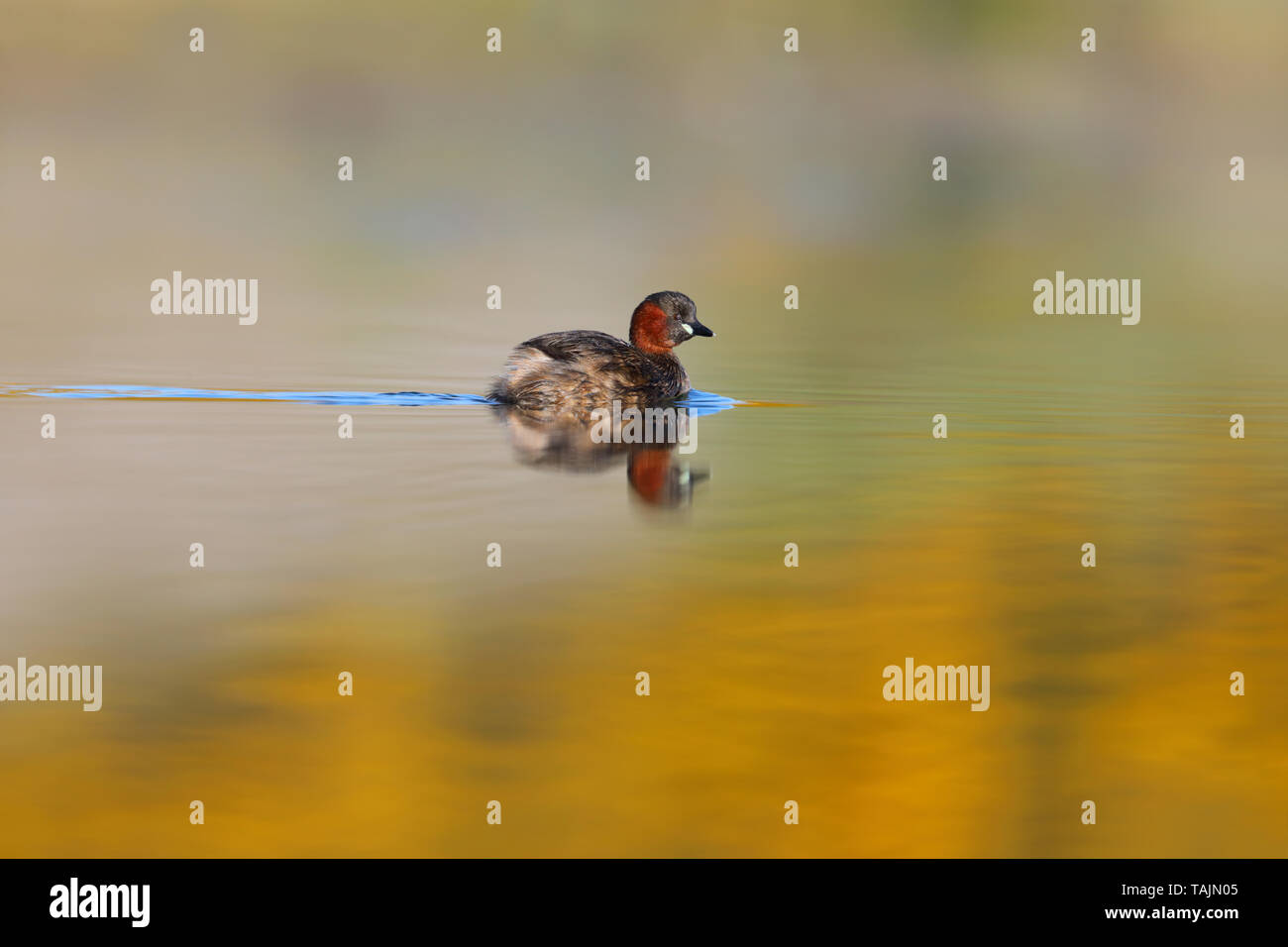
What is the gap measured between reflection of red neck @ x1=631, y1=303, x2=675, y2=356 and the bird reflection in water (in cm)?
80

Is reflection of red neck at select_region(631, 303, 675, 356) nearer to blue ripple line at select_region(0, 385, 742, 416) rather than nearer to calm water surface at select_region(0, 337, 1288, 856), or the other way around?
blue ripple line at select_region(0, 385, 742, 416)

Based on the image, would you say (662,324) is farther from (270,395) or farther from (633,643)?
(633,643)

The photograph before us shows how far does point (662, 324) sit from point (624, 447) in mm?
2448

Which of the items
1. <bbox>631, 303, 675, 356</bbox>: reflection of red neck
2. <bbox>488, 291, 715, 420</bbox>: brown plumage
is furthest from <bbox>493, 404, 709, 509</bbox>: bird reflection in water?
<bbox>631, 303, 675, 356</bbox>: reflection of red neck

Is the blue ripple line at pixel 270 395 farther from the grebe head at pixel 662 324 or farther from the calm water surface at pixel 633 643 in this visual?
the calm water surface at pixel 633 643

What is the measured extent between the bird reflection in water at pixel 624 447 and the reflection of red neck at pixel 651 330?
2.64 feet

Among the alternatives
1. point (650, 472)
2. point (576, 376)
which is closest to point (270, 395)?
point (576, 376)

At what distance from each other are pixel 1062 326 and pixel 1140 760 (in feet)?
48.6

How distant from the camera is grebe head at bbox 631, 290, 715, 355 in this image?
13.7 metres

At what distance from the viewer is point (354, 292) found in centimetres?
2353

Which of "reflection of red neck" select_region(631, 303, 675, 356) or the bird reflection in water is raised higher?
"reflection of red neck" select_region(631, 303, 675, 356)

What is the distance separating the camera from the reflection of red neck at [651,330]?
13.7 meters

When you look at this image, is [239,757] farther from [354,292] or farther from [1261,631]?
[354,292]

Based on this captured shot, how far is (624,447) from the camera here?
37.6ft
